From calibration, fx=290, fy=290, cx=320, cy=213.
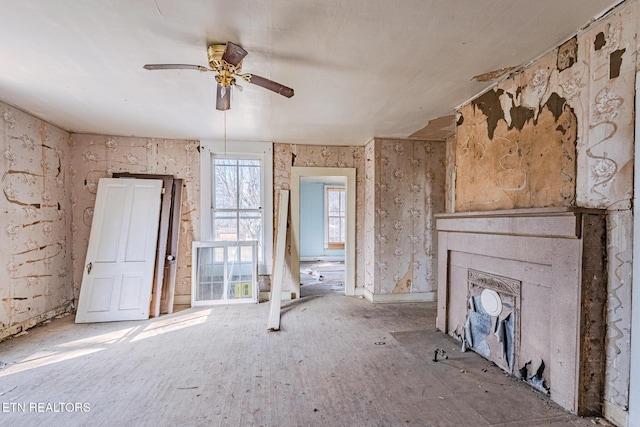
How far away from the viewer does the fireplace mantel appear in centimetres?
176

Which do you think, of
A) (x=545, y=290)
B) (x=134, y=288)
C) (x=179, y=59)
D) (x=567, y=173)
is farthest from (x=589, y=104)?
(x=134, y=288)

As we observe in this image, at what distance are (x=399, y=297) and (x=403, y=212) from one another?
1.32 meters

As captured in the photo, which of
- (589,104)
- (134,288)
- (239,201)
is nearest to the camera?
(589,104)

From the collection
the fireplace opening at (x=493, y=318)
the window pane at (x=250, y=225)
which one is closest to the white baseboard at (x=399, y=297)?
the fireplace opening at (x=493, y=318)

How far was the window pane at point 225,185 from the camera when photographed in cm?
463

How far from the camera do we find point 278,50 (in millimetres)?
2082

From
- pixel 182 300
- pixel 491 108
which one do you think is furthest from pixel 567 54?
pixel 182 300

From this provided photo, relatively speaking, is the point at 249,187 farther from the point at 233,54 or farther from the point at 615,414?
the point at 615,414

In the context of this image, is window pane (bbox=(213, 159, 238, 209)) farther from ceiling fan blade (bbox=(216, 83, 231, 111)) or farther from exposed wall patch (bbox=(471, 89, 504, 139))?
exposed wall patch (bbox=(471, 89, 504, 139))

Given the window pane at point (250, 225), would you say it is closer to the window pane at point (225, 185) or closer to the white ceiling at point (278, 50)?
the window pane at point (225, 185)

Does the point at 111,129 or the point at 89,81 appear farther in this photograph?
the point at 111,129

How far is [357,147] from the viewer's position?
4867mm

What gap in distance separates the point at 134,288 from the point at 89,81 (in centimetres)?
253

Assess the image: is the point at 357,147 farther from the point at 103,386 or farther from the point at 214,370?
the point at 103,386
